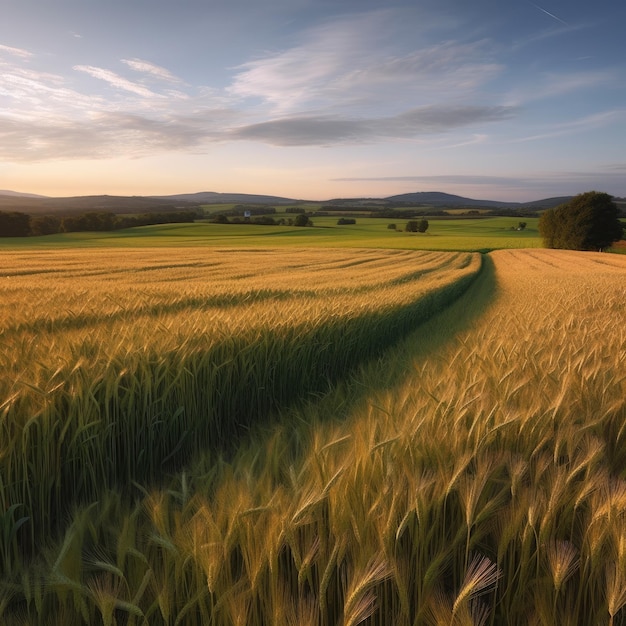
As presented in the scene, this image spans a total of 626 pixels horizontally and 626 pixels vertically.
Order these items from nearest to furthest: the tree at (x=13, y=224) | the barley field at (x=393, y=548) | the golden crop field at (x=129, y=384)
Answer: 1. the barley field at (x=393, y=548)
2. the golden crop field at (x=129, y=384)
3. the tree at (x=13, y=224)

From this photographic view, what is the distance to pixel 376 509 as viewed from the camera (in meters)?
1.15

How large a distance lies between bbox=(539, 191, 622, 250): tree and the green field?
4.85 metres

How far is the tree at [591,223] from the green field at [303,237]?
4.85 metres

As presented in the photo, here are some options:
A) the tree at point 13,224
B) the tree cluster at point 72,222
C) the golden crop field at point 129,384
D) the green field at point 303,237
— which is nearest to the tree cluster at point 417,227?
the green field at point 303,237

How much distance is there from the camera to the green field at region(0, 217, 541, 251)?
45344 millimetres

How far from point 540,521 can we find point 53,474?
2.28 m

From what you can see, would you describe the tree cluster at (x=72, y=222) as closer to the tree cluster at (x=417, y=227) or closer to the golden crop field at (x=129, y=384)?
the tree cluster at (x=417, y=227)

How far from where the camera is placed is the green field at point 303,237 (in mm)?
45344

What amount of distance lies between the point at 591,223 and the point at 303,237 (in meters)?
33.0

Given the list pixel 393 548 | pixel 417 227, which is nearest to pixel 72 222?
pixel 417 227

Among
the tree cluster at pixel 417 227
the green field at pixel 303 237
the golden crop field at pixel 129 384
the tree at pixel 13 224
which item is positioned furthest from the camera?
the tree cluster at pixel 417 227

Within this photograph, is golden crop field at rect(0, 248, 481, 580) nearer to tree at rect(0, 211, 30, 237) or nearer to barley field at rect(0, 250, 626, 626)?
barley field at rect(0, 250, 626, 626)

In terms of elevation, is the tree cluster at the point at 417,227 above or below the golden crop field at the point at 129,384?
above

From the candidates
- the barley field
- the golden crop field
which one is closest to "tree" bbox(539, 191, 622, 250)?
the golden crop field
